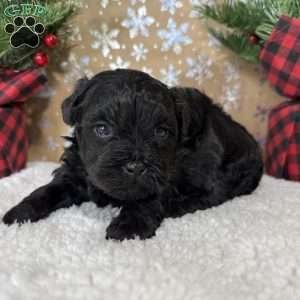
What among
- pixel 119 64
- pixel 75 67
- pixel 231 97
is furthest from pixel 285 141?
pixel 75 67

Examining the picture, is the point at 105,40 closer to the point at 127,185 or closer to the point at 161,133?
the point at 161,133

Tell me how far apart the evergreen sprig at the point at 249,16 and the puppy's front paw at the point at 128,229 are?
1.43 meters

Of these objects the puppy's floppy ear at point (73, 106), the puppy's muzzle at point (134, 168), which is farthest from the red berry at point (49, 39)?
the puppy's muzzle at point (134, 168)

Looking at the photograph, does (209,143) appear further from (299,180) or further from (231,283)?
(231,283)

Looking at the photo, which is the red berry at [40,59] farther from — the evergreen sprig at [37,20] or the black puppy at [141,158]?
the black puppy at [141,158]

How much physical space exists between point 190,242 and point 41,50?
1764 millimetres

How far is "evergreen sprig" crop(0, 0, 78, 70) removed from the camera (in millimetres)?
2445

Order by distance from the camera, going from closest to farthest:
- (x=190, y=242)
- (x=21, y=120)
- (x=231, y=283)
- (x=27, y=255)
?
(x=231, y=283) → (x=27, y=255) → (x=190, y=242) → (x=21, y=120)

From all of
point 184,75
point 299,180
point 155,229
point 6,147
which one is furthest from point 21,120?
point 299,180

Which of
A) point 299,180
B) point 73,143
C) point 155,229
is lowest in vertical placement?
point 299,180

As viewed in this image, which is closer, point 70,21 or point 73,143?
point 73,143

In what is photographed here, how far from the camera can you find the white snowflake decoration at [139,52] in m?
2.94

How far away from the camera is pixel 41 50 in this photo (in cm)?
279

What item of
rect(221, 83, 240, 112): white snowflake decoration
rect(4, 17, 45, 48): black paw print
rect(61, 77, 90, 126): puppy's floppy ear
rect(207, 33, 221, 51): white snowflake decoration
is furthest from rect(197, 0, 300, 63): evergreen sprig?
rect(61, 77, 90, 126): puppy's floppy ear
